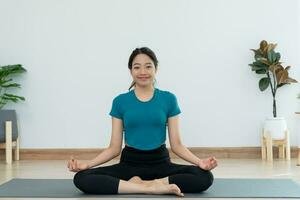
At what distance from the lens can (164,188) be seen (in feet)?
8.25

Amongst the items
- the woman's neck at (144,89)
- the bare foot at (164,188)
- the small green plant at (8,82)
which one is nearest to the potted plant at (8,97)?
the small green plant at (8,82)

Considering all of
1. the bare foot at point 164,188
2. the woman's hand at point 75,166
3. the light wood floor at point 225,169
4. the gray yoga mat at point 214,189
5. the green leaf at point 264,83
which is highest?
the green leaf at point 264,83

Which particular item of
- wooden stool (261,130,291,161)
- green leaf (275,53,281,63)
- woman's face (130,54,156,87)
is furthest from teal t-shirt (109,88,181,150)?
green leaf (275,53,281,63)

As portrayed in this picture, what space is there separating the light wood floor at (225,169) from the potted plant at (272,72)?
0.97 feet

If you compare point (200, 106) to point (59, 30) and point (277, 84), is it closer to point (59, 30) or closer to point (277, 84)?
point (277, 84)

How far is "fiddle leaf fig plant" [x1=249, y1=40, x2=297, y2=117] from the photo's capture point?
4551 millimetres

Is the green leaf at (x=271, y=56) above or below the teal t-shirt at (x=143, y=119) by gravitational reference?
above

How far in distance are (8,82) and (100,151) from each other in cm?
108

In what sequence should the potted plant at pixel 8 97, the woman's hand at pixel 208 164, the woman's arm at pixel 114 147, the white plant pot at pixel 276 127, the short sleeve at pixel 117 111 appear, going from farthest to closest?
the potted plant at pixel 8 97
the white plant pot at pixel 276 127
the short sleeve at pixel 117 111
the woman's arm at pixel 114 147
the woman's hand at pixel 208 164

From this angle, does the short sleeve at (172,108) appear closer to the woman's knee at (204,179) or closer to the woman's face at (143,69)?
the woman's face at (143,69)

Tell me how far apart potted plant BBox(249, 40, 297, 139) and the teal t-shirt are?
6.71 feet

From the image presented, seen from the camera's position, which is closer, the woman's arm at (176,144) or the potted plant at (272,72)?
the woman's arm at (176,144)

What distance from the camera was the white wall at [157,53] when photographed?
15.7 feet

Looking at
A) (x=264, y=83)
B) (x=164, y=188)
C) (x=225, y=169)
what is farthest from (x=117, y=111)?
(x=264, y=83)
